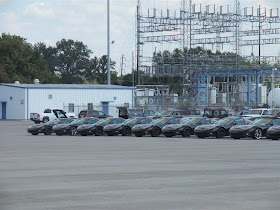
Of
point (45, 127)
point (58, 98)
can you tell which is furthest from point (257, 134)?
point (58, 98)

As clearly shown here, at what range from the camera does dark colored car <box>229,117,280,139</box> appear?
3419cm

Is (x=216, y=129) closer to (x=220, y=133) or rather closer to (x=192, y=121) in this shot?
(x=220, y=133)

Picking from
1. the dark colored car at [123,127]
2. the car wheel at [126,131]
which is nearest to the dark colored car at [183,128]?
the dark colored car at [123,127]

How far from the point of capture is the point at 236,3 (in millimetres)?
74562

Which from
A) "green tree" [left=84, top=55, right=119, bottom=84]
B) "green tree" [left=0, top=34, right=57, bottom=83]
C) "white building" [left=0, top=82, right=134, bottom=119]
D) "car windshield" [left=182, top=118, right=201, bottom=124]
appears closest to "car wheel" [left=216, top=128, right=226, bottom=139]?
"car windshield" [left=182, top=118, right=201, bottom=124]

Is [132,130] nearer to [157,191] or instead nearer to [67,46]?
[157,191]

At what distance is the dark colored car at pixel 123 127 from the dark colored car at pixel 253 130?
7.35m

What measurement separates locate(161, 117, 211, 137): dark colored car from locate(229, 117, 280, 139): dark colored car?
359cm

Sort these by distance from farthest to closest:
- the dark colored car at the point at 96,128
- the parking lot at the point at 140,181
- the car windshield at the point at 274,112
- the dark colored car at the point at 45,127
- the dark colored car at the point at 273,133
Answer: the car windshield at the point at 274,112
the dark colored car at the point at 45,127
the dark colored car at the point at 96,128
the dark colored car at the point at 273,133
the parking lot at the point at 140,181

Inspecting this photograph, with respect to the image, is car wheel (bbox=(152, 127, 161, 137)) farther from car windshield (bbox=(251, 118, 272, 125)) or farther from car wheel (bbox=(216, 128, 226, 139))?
Answer: car windshield (bbox=(251, 118, 272, 125))

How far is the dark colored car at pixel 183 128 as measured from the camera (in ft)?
122

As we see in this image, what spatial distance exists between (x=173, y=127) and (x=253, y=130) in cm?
529

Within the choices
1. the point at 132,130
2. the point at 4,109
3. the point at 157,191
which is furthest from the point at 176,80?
the point at 157,191

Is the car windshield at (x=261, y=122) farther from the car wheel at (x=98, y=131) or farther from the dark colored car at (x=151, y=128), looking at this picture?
the car wheel at (x=98, y=131)
